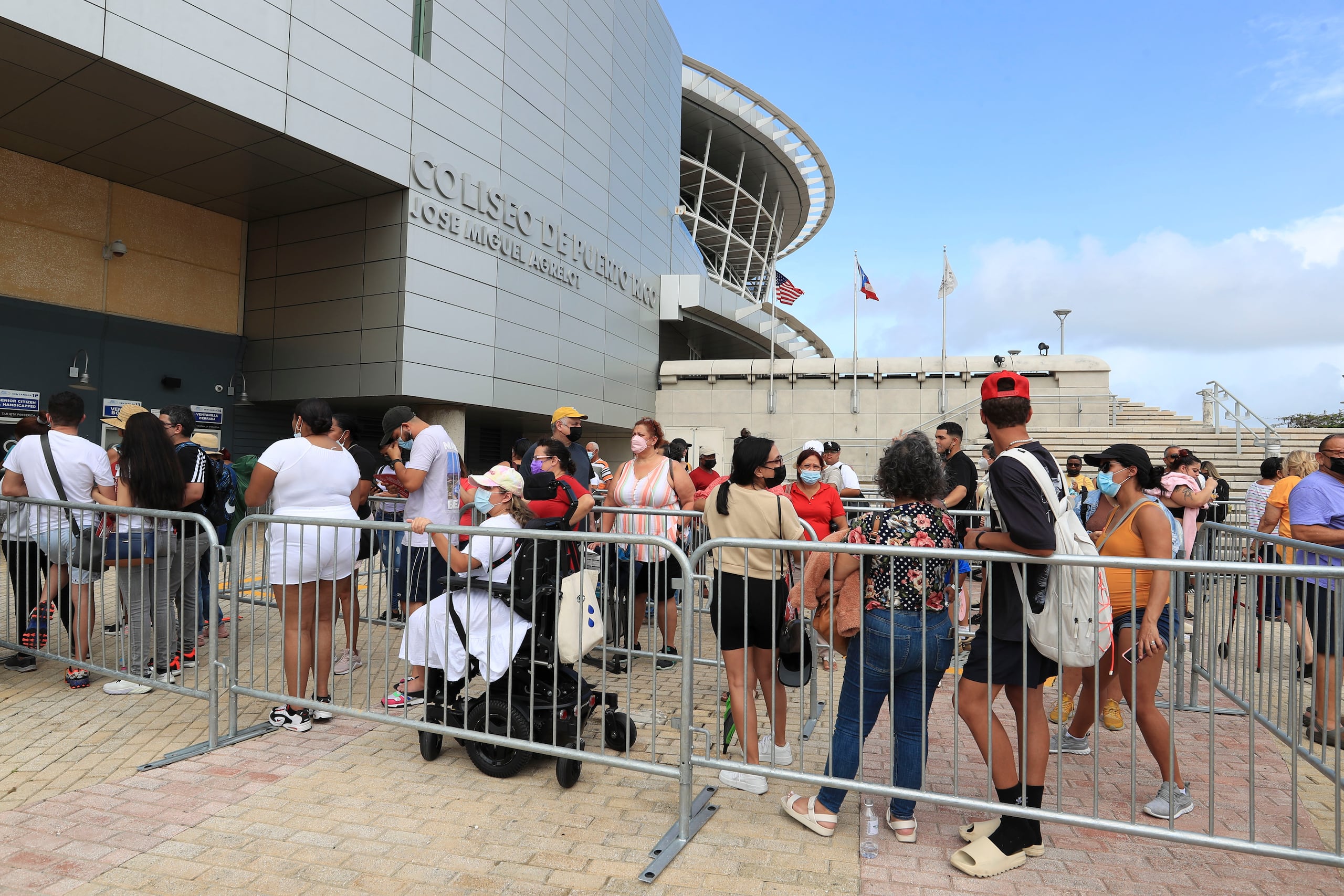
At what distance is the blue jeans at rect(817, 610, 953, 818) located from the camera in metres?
3.42

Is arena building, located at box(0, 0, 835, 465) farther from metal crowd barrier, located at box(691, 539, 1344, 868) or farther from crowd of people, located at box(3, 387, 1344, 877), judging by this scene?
metal crowd barrier, located at box(691, 539, 1344, 868)

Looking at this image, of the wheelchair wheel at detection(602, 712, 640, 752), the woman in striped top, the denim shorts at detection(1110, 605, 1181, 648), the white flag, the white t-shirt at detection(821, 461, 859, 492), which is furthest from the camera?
the white flag

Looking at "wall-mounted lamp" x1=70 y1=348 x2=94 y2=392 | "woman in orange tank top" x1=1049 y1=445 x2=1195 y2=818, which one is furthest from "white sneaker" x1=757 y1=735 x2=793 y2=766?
"wall-mounted lamp" x1=70 y1=348 x2=94 y2=392

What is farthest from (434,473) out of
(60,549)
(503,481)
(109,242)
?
(109,242)

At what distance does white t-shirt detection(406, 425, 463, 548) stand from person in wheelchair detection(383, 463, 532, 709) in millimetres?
1362

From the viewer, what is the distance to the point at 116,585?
5.79m

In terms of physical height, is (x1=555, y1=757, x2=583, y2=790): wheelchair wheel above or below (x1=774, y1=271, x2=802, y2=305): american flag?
below

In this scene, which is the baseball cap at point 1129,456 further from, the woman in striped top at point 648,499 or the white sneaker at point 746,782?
the woman in striped top at point 648,499

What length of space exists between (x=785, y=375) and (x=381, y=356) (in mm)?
15110

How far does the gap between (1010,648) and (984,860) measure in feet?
2.91

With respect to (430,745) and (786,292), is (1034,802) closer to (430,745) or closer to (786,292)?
(430,745)

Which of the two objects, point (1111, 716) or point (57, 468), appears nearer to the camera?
point (1111, 716)

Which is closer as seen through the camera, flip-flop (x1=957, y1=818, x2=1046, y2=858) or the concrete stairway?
flip-flop (x1=957, y1=818, x2=1046, y2=858)

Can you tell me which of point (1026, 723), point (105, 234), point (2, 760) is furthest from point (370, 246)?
point (1026, 723)
